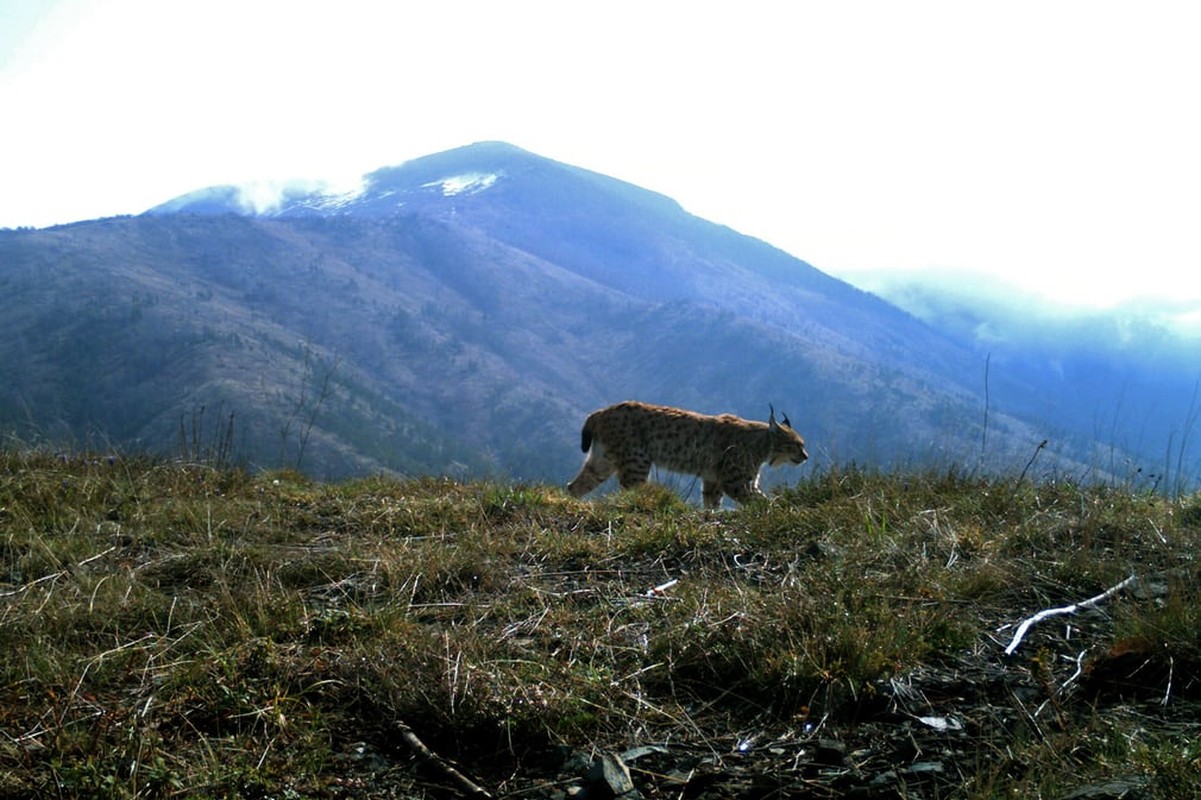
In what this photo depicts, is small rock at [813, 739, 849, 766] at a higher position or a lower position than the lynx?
higher

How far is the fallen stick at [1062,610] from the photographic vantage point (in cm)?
353

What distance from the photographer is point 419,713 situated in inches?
117

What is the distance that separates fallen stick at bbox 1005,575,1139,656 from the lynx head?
7.84 m

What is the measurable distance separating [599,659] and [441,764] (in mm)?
844

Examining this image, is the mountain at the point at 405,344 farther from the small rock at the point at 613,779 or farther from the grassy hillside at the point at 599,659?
the small rock at the point at 613,779

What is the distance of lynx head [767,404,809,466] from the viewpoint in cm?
1201

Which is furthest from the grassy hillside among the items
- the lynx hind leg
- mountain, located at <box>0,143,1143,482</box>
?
mountain, located at <box>0,143,1143,482</box>

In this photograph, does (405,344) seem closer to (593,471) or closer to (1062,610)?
(593,471)

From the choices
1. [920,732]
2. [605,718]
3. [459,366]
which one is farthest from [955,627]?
[459,366]

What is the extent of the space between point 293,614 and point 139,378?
97.1 metres

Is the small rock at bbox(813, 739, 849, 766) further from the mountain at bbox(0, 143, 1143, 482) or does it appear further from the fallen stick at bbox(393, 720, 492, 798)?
the mountain at bbox(0, 143, 1143, 482)

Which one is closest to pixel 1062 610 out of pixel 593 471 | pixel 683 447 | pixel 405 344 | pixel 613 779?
pixel 613 779

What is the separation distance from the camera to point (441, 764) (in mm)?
2744

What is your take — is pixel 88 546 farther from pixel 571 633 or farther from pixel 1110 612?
pixel 1110 612
